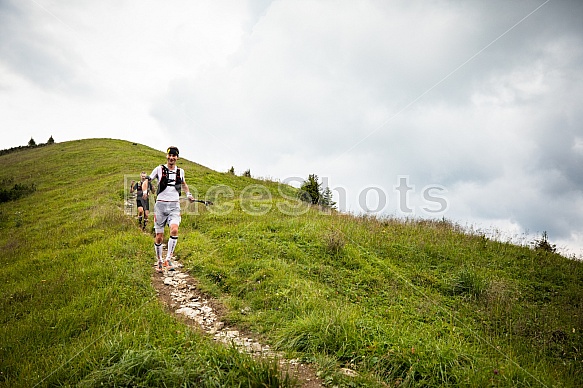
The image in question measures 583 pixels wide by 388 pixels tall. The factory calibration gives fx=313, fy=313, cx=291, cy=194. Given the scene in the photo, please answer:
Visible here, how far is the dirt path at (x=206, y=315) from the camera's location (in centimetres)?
446

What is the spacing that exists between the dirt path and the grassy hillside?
0.23m

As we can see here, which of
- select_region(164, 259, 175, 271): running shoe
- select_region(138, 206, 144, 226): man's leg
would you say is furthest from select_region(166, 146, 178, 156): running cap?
select_region(138, 206, 144, 226): man's leg

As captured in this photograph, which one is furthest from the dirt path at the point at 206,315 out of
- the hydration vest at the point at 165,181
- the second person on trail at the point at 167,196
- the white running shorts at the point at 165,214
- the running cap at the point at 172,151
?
the running cap at the point at 172,151

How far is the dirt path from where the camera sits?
446 cm

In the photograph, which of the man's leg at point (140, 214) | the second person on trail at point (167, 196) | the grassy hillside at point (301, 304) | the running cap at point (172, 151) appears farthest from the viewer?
the man's leg at point (140, 214)

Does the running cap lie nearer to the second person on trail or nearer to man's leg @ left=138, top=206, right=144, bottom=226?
the second person on trail

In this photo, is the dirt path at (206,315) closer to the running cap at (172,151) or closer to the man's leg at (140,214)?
the running cap at (172,151)

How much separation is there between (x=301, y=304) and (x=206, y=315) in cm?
202

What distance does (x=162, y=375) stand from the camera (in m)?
3.92

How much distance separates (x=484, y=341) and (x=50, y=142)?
222 ft

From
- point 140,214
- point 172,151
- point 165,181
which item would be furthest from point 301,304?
point 140,214

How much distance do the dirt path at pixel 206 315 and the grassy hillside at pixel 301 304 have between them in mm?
228

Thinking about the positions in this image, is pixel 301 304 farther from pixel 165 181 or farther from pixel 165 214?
pixel 165 181

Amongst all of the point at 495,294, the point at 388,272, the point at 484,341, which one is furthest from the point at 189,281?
the point at 495,294
